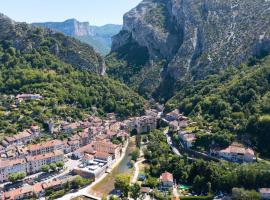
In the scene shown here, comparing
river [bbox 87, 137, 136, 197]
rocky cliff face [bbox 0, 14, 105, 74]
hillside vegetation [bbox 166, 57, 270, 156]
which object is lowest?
river [bbox 87, 137, 136, 197]

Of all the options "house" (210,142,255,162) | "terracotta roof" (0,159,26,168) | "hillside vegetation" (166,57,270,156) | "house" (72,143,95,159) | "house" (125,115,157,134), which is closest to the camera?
"terracotta roof" (0,159,26,168)

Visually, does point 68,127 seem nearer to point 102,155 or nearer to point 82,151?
point 82,151

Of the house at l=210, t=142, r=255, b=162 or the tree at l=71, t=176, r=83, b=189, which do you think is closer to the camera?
the tree at l=71, t=176, r=83, b=189

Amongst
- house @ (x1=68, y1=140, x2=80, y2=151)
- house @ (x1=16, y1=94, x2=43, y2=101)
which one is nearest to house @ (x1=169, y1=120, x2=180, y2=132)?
house @ (x1=68, y1=140, x2=80, y2=151)

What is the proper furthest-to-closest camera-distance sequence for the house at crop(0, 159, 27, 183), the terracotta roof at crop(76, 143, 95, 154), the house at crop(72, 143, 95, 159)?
1. the terracotta roof at crop(76, 143, 95, 154)
2. the house at crop(72, 143, 95, 159)
3. the house at crop(0, 159, 27, 183)

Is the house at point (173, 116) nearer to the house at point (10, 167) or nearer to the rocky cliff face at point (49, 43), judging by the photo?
the rocky cliff face at point (49, 43)

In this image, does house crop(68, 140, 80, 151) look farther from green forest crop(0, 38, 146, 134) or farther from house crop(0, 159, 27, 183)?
house crop(0, 159, 27, 183)

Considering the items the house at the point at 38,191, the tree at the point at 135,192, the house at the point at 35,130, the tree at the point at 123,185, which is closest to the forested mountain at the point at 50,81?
the house at the point at 35,130

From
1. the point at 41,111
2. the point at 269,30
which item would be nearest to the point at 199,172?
the point at 41,111
